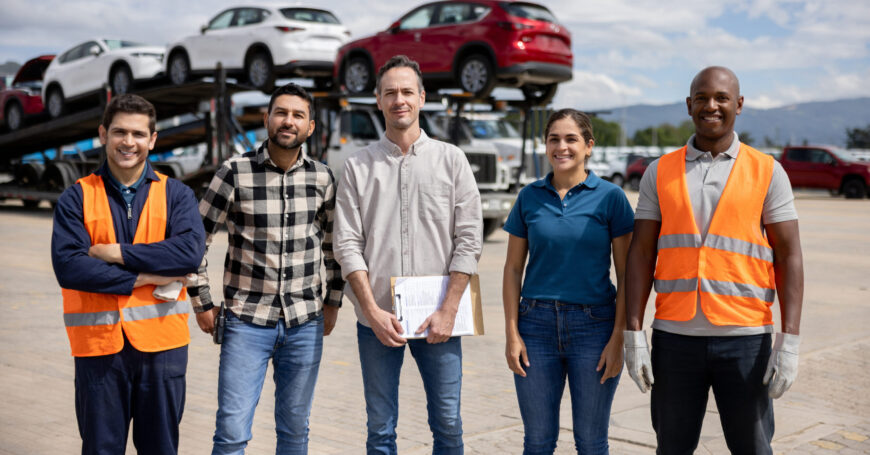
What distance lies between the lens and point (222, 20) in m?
17.5

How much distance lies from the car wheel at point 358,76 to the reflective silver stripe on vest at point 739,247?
42.8ft

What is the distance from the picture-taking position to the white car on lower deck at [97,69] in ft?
60.5

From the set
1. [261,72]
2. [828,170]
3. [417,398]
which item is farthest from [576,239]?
[828,170]

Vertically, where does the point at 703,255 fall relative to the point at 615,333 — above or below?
above

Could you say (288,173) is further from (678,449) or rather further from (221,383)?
(678,449)

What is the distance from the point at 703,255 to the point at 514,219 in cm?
80

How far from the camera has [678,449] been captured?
3381 millimetres

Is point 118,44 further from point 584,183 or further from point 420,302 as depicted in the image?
point 584,183

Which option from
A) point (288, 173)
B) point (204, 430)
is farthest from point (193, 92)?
point (288, 173)

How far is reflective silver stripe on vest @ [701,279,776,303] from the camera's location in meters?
3.20

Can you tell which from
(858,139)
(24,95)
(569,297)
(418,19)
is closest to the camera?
(569,297)

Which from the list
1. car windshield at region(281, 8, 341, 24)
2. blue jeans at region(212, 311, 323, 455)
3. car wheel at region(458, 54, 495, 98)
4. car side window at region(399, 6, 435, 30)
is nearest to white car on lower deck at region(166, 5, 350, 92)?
car windshield at region(281, 8, 341, 24)

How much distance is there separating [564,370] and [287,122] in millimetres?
1504

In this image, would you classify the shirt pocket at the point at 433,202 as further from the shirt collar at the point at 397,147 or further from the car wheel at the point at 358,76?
the car wheel at the point at 358,76
